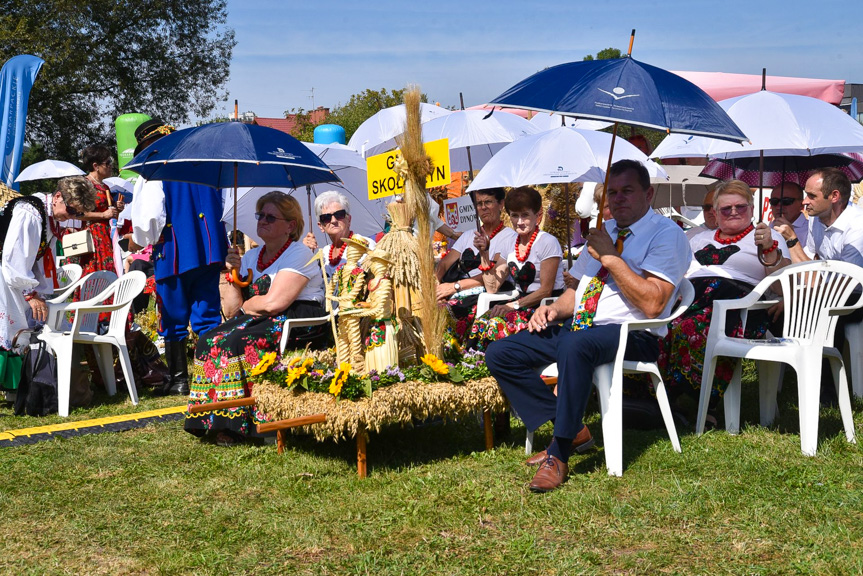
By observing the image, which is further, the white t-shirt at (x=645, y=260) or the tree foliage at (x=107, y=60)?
the tree foliage at (x=107, y=60)

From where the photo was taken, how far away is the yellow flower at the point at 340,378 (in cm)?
447

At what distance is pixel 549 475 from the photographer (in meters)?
4.20

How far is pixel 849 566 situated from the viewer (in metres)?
3.16

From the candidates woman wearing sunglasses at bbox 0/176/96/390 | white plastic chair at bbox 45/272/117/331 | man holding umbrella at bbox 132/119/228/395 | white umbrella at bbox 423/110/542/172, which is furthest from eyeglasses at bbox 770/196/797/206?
white plastic chair at bbox 45/272/117/331

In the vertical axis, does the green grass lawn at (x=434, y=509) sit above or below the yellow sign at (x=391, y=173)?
below

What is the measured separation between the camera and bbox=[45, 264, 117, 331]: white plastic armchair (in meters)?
6.80

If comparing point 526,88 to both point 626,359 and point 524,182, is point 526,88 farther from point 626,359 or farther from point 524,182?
point 524,182

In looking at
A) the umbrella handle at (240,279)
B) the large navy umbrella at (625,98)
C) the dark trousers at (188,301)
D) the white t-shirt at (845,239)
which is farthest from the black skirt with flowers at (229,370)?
the white t-shirt at (845,239)

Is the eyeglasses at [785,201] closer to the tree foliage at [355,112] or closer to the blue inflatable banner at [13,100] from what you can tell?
the blue inflatable banner at [13,100]

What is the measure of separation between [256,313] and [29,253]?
202 cm

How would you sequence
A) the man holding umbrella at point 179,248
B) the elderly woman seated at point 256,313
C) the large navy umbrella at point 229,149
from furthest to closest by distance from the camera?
the man holding umbrella at point 179,248, the elderly woman seated at point 256,313, the large navy umbrella at point 229,149

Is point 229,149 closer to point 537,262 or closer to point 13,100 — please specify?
point 537,262

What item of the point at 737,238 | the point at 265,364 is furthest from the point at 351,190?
the point at 737,238

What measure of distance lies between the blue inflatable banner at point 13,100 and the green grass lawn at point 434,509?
7.75m
